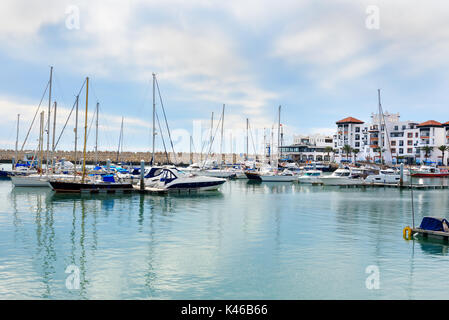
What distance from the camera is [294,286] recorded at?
13.6m

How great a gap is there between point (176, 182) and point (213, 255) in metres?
31.7

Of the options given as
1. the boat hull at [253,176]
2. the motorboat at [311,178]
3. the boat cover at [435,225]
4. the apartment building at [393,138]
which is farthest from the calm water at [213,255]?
the apartment building at [393,138]

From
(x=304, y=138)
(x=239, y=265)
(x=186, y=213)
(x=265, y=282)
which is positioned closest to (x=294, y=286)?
(x=265, y=282)

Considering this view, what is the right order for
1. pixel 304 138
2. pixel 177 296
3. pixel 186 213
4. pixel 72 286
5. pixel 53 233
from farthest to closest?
pixel 304 138 < pixel 186 213 < pixel 53 233 < pixel 72 286 < pixel 177 296

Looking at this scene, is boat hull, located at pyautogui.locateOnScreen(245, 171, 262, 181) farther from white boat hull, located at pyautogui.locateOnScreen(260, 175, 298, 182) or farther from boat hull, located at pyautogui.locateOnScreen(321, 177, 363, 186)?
boat hull, located at pyautogui.locateOnScreen(321, 177, 363, 186)

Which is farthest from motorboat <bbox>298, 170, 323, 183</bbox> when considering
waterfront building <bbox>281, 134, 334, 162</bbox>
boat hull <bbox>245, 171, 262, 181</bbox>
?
waterfront building <bbox>281, 134, 334, 162</bbox>

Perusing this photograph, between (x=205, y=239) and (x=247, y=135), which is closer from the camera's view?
(x=205, y=239)

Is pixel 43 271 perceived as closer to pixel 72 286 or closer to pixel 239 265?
pixel 72 286

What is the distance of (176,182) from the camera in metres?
48.9

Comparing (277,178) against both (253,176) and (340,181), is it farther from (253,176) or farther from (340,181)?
(340,181)

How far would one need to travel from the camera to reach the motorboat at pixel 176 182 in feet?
160

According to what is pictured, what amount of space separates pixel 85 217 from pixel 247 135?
65.7 metres

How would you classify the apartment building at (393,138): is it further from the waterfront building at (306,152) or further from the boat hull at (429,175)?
the boat hull at (429,175)

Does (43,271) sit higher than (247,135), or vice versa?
(247,135)
